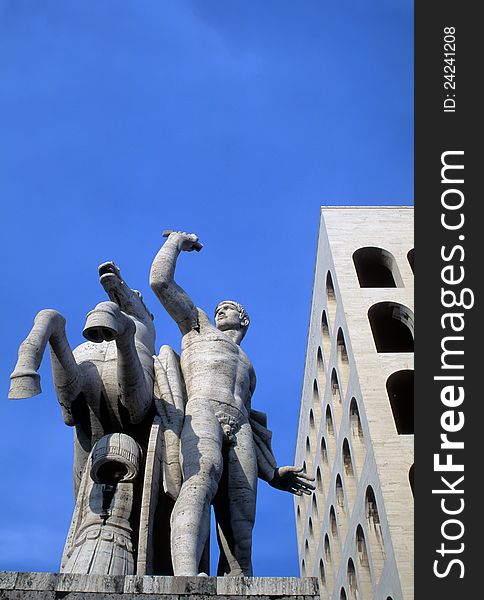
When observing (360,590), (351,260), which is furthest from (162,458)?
(351,260)

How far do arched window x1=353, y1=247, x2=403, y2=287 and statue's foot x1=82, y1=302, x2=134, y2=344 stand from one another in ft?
88.3

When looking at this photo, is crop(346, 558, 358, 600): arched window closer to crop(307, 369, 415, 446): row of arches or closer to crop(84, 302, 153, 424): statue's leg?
crop(307, 369, 415, 446): row of arches

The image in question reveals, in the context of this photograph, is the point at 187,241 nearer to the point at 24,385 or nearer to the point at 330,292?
the point at 24,385

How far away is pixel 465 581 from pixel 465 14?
9.32 metres

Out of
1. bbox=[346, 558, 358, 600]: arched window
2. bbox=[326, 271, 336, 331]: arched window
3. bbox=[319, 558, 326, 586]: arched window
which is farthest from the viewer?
bbox=[319, 558, 326, 586]: arched window

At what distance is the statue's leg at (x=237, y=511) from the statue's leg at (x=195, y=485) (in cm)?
31

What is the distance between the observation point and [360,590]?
27344mm

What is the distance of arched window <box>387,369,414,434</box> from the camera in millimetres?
28797

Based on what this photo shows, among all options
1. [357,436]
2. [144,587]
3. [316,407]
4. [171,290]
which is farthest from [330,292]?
[144,587]

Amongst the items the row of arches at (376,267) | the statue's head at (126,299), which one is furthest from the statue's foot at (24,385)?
the row of arches at (376,267)

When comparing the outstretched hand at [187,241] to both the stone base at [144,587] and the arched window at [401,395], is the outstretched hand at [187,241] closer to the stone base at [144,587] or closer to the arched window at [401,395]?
the stone base at [144,587]

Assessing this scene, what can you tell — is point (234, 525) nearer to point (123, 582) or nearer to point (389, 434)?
point (123, 582)

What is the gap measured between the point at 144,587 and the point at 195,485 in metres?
1.68

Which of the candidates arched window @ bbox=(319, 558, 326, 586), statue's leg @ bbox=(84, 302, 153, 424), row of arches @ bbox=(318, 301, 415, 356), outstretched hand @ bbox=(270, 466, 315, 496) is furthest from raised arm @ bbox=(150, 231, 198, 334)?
arched window @ bbox=(319, 558, 326, 586)
